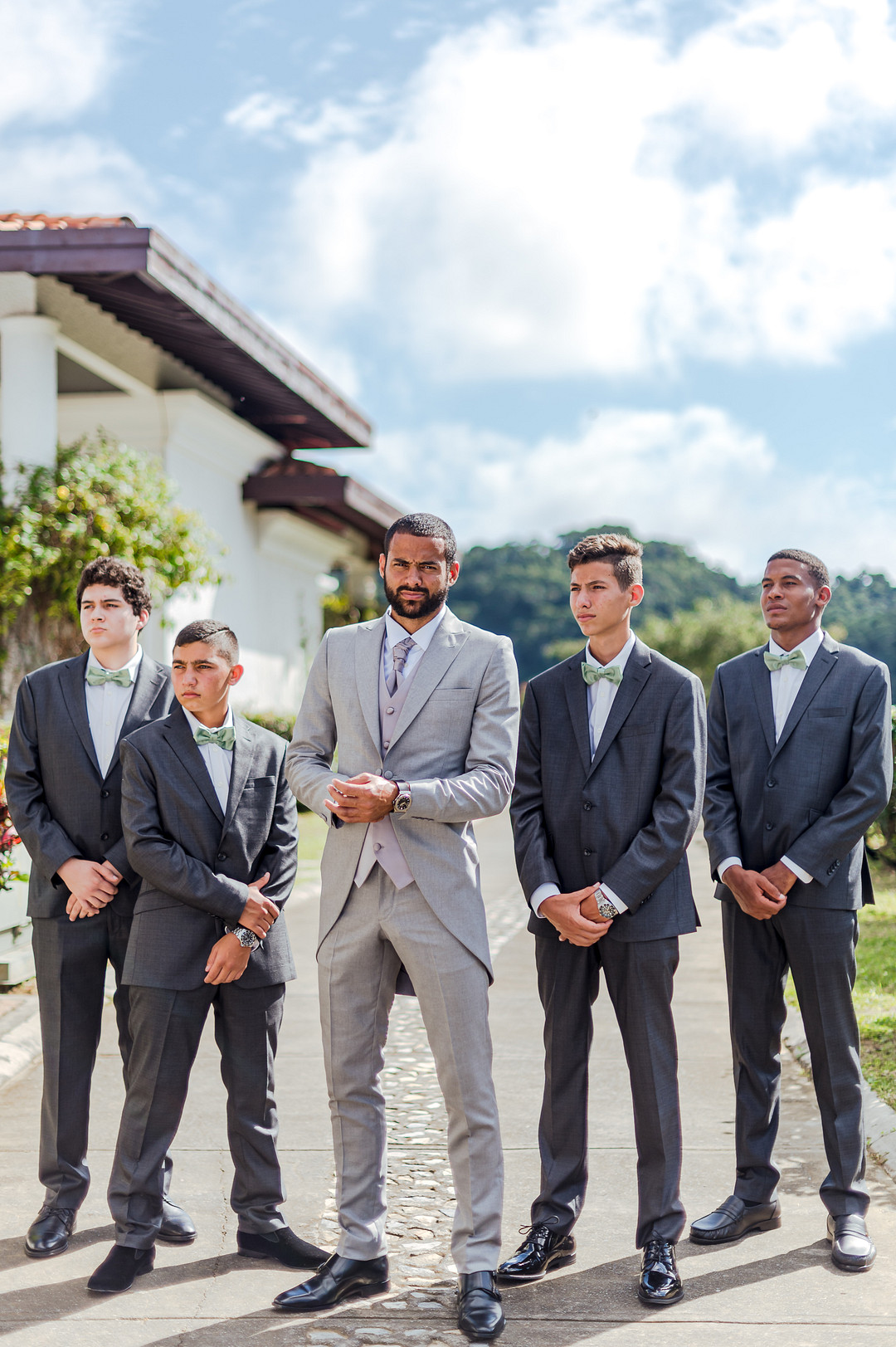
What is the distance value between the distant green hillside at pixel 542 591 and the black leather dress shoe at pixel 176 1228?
58.9 m

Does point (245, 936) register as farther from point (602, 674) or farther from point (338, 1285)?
point (602, 674)

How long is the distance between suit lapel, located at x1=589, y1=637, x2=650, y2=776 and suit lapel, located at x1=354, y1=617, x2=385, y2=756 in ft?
2.34

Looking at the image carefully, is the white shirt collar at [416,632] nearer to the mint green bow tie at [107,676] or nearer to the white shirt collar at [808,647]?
the mint green bow tie at [107,676]

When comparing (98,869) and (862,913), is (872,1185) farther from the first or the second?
(862,913)

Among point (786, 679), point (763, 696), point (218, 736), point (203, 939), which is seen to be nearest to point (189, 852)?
point (203, 939)

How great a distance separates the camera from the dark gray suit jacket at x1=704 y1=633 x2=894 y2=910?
13.8 feet

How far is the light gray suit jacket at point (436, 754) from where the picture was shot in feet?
12.4

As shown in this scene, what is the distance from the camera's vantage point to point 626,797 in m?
4.03

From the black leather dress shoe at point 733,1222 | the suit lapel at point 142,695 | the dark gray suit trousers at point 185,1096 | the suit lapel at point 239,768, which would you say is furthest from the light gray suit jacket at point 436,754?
the black leather dress shoe at point 733,1222

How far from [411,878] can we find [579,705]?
0.82 m

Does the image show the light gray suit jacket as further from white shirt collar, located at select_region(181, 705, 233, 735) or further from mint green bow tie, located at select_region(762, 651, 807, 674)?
mint green bow tie, located at select_region(762, 651, 807, 674)

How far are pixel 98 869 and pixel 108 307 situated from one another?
911 cm

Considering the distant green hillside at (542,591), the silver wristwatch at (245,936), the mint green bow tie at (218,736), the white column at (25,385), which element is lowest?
the silver wristwatch at (245,936)

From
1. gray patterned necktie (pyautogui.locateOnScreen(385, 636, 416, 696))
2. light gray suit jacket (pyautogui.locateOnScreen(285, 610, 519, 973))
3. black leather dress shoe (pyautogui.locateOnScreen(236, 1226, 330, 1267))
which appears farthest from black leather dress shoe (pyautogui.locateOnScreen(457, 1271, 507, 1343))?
gray patterned necktie (pyautogui.locateOnScreen(385, 636, 416, 696))
